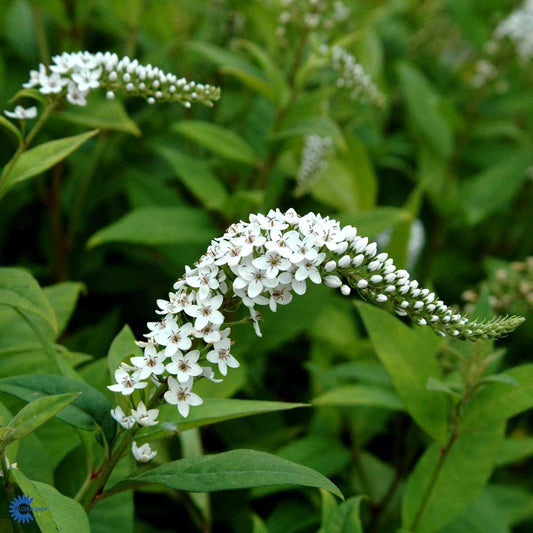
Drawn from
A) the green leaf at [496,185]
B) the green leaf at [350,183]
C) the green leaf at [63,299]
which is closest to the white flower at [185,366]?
the green leaf at [63,299]

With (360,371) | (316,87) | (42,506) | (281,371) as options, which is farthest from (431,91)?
(42,506)

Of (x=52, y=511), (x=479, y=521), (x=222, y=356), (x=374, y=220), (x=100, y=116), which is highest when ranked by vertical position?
(x=100, y=116)

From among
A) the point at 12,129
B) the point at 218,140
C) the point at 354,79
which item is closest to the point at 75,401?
the point at 12,129

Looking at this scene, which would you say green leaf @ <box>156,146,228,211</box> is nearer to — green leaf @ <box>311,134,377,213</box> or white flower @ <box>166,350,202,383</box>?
green leaf @ <box>311,134,377,213</box>

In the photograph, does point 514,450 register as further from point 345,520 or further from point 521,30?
point 521,30

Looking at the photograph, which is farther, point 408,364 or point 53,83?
point 408,364

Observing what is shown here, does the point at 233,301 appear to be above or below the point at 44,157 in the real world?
below
